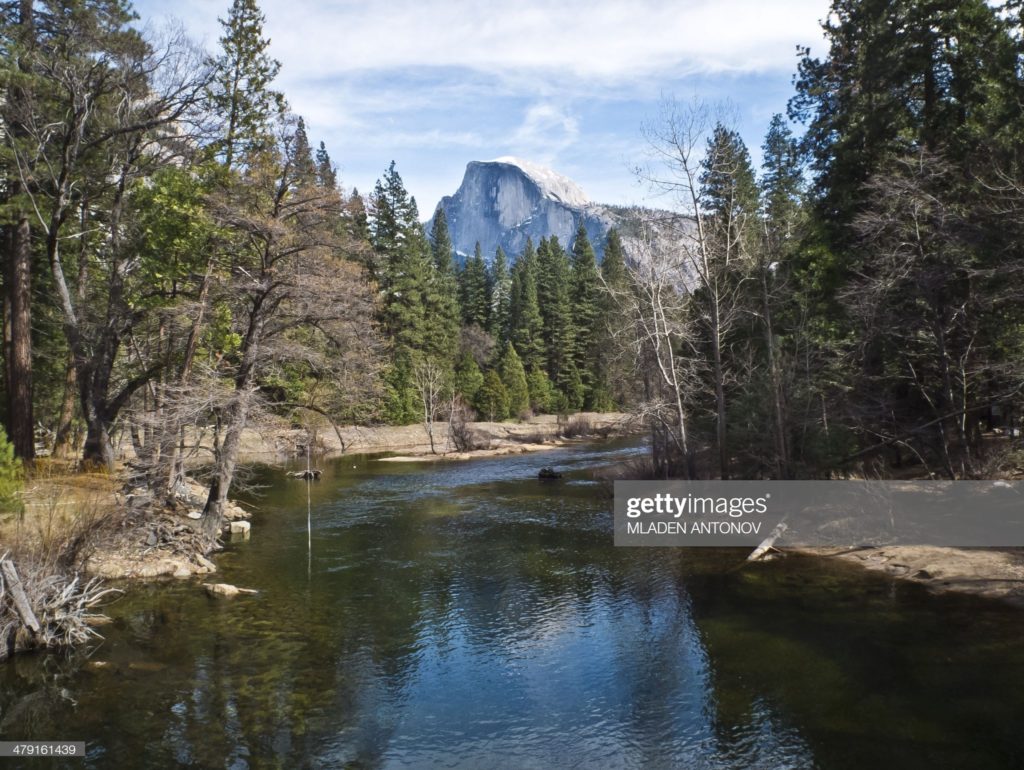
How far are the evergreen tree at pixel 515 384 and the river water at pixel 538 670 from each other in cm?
4127

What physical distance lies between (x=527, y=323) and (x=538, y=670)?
5916 centimetres

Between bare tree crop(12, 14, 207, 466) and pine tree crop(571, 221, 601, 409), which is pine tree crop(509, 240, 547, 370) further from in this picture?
bare tree crop(12, 14, 207, 466)

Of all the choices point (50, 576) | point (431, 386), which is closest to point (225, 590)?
point (50, 576)

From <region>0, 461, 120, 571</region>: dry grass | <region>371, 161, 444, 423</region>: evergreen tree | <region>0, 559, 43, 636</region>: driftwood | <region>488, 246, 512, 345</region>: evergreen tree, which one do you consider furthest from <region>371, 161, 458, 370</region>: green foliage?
<region>0, 559, 43, 636</region>: driftwood

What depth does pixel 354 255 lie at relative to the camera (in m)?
19.0

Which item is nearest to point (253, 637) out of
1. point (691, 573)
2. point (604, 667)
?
point (604, 667)

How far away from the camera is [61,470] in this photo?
780 inches

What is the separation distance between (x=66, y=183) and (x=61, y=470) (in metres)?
8.06

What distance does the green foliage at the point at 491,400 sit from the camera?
5712 centimetres

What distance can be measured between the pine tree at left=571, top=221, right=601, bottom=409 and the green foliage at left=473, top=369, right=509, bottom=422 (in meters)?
12.3

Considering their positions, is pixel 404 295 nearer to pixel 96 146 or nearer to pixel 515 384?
pixel 515 384

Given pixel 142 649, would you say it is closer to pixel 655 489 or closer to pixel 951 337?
pixel 655 489

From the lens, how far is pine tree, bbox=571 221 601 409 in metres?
67.5

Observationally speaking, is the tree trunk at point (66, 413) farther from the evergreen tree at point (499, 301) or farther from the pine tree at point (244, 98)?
the evergreen tree at point (499, 301)
